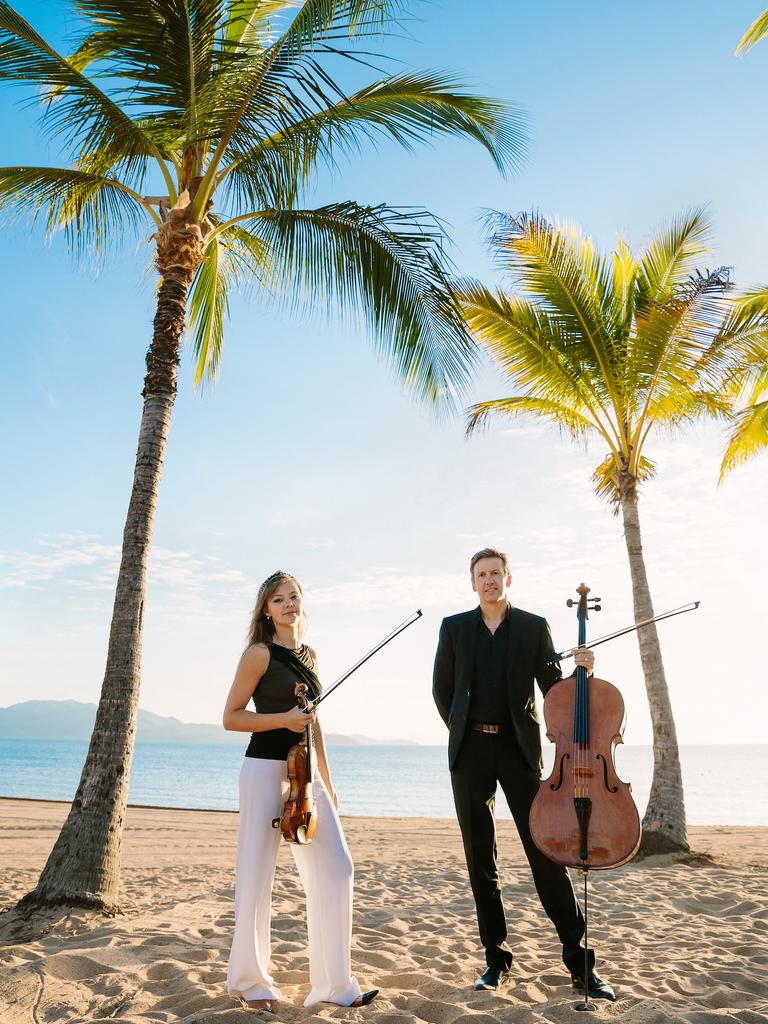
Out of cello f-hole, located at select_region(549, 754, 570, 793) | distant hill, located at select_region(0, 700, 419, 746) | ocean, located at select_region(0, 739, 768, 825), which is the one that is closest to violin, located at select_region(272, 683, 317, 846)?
cello f-hole, located at select_region(549, 754, 570, 793)

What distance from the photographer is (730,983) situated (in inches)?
138

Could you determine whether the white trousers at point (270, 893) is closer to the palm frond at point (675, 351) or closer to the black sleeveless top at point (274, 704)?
the black sleeveless top at point (274, 704)

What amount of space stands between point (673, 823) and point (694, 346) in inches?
216

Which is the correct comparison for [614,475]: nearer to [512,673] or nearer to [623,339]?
[623,339]

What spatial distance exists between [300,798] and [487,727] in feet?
3.14

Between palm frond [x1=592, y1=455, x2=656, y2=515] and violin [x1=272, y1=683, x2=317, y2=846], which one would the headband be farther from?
palm frond [x1=592, y1=455, x2=656, y2=515]

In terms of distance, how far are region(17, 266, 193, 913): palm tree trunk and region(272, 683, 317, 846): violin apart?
7.52 ft

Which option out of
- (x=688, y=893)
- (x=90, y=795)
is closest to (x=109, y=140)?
(x=90, y=795)

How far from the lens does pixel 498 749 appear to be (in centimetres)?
345

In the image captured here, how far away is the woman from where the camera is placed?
3027 millimetres

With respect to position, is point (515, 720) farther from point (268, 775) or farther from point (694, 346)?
point (694, 346)

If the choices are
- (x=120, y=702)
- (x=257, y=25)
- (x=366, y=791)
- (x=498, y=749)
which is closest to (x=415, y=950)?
(x=498, y=749)

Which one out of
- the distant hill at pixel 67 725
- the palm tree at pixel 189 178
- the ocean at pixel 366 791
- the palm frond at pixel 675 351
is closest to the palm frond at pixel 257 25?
the palm tree at pixel 189 178

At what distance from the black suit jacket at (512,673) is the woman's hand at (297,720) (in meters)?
0.81
